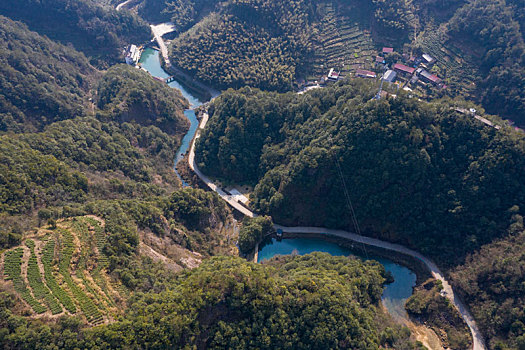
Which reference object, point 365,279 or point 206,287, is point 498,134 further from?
point 206,287

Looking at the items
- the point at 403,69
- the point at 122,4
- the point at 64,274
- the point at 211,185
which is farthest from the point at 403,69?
the point at 122,4

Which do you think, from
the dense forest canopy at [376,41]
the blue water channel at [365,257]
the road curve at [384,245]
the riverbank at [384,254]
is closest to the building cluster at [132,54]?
the dense forest canopy at [376,41]

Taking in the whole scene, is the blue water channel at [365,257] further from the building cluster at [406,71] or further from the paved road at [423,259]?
the building cluster at [406,71]

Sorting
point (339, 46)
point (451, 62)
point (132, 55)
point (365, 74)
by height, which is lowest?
point (132, 55)

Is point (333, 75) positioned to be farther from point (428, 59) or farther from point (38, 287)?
point (38, 287)

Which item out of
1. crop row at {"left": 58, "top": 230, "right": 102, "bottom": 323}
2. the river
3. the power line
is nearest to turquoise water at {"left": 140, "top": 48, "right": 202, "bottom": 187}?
the river

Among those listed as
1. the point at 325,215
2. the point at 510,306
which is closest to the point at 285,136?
the point at 325,215
